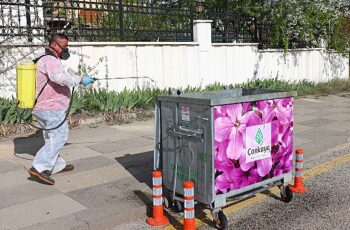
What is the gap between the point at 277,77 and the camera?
15008 mm

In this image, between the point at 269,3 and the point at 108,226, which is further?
the point at 269,3

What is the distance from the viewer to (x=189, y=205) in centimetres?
400

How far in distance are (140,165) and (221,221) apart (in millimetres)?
2399

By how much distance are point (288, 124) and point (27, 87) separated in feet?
10.3

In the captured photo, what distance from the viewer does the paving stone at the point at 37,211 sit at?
14.6ft

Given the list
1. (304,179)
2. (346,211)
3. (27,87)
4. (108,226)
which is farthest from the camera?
(304,179)

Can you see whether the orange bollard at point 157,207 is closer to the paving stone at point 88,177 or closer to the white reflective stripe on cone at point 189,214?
the white reflective stripe on cone at point 189,214

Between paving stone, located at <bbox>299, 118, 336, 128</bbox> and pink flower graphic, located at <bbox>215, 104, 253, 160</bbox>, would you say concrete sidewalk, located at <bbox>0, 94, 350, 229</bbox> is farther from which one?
pink flower graphic, located at <bbox>215, 104, 253, 160</bbox>

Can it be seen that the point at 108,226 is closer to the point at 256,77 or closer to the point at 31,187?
the point at 31,187

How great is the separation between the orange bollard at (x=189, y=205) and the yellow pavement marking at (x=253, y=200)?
32 centimetres

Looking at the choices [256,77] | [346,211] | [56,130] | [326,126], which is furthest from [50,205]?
[256,77]

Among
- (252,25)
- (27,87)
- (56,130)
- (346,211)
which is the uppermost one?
(252,25)

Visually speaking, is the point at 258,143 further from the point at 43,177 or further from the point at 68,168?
the point at 68,168

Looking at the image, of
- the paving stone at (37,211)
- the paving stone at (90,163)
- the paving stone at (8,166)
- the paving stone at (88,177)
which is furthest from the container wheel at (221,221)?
the paving stone at (8,166)
